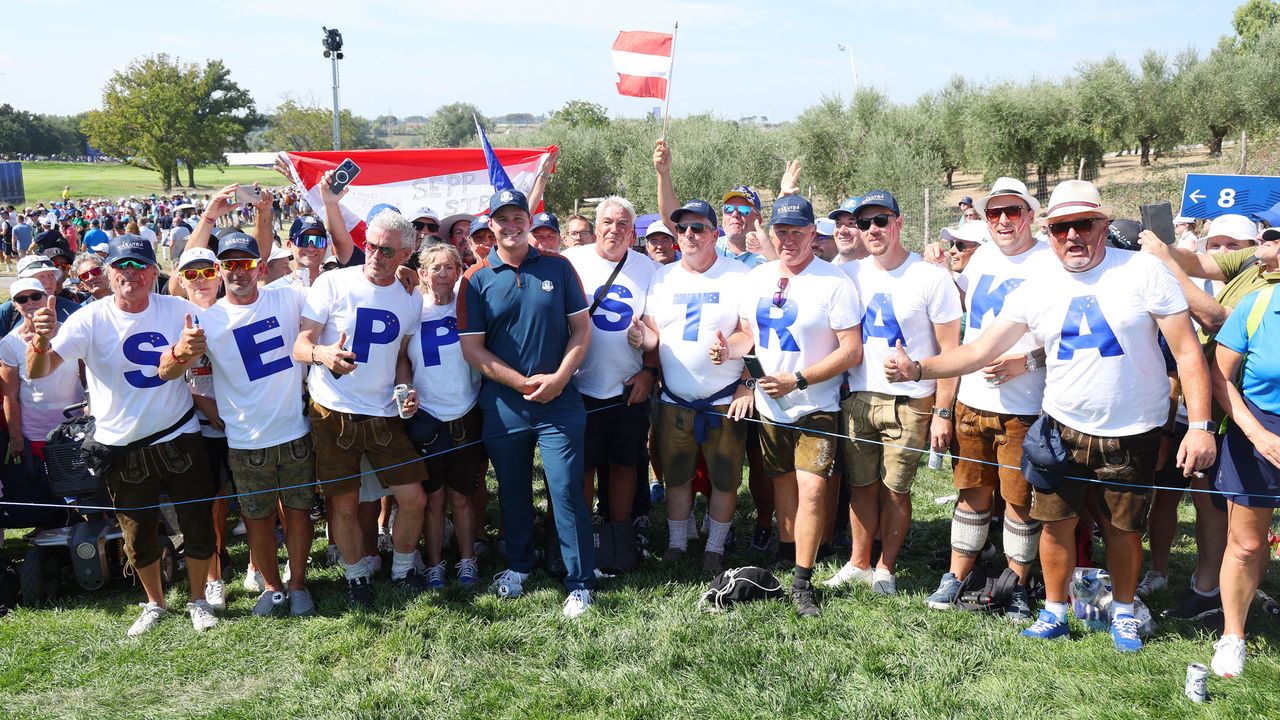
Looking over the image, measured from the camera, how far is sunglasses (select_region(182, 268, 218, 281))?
493 cm

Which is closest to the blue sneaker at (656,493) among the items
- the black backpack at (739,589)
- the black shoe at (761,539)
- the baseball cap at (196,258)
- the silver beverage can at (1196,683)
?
the black shoe at (761,539)

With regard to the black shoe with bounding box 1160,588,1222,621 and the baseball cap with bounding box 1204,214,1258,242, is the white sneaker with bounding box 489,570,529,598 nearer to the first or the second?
the black shoe with bounding box 1160,588,1222,621

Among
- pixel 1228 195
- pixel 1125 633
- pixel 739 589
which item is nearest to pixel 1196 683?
pixel 1125 633

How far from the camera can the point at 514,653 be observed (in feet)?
15.3

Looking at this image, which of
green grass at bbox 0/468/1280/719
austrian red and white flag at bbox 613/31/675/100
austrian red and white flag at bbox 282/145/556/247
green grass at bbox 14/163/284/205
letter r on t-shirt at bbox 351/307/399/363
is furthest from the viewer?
green grass at bbox 14/163/284/205

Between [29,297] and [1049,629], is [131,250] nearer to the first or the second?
[29,297]

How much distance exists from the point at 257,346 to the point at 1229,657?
5355 millimetres

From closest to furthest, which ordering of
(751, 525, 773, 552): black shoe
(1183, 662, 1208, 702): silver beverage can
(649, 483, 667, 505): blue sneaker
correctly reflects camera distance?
(1183, 662, 1208, 702): silver beverage can
(751, 525, 773, 552): black shoe
(649, 483, 667, 505): blue sneaker

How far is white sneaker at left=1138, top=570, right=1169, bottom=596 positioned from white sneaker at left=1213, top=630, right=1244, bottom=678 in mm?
969

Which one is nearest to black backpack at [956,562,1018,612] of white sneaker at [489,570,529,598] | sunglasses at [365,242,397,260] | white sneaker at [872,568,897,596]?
white sneaker at [872,568,897,596]

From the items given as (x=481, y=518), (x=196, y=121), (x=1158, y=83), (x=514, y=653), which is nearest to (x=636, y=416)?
→ (x=481, y=518)

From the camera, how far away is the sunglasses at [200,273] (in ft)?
16.2

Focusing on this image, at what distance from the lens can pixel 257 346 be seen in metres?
5.00

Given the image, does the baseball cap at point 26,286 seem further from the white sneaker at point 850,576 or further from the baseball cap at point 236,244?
the white sneaker at point 850,576
